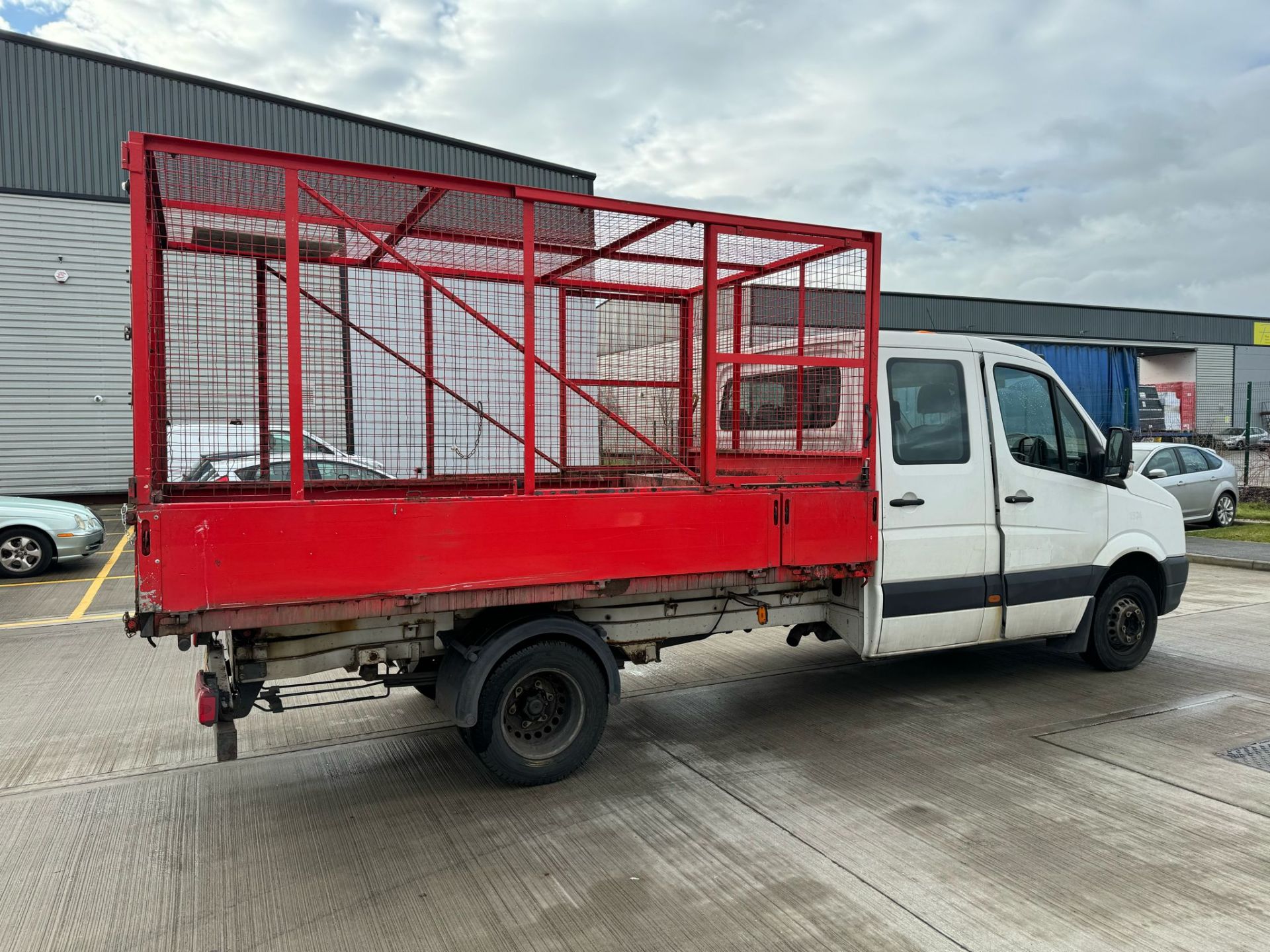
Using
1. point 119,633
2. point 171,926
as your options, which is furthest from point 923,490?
point 119,633

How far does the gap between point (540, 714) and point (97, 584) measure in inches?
344

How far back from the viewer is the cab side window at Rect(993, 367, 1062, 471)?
5.68 metres

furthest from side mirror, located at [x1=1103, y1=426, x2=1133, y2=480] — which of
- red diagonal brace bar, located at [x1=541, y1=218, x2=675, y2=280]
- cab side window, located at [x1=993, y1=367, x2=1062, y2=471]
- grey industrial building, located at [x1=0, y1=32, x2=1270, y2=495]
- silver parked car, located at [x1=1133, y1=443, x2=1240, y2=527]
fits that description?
grey industrial building, located at [x1=0, y1=32, x2=1270, y2=495]

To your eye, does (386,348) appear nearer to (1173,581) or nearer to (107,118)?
(1173,581)

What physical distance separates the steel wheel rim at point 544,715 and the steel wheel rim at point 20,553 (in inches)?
378

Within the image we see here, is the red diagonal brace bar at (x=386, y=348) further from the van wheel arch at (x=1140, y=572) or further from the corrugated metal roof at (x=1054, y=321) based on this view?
the corrugated metal roof at (x=1054, y=321)

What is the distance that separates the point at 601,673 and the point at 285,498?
5.79 feet

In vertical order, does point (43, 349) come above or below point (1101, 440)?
above

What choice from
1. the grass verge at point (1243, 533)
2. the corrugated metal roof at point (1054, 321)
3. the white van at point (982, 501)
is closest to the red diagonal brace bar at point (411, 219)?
the white van at point (982, 501)

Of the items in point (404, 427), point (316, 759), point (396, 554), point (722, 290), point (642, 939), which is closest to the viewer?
point (642, 939)

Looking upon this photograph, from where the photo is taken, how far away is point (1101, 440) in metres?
6.25

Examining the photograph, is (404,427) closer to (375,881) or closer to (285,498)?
(285,498)

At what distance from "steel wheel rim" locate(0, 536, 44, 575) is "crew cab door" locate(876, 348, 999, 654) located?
10748 millimetres

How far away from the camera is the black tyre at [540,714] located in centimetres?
426
